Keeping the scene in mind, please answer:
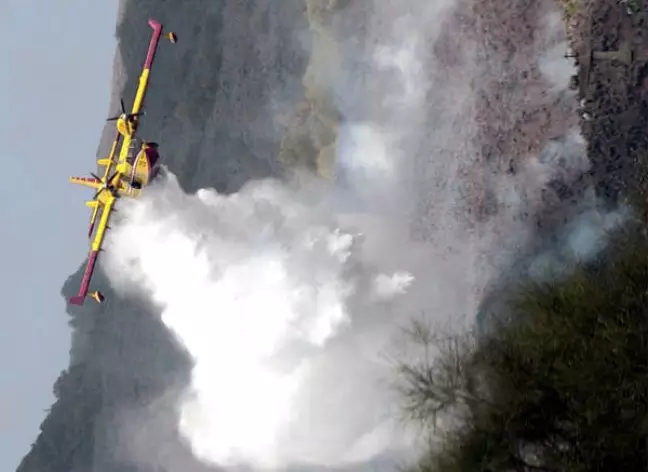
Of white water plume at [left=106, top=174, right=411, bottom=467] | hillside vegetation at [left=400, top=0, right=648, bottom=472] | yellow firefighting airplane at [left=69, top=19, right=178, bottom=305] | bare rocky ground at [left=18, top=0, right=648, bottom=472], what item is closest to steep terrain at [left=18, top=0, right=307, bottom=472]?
bare rocky ground at [left=18, top=0, right=648, bottom=472]

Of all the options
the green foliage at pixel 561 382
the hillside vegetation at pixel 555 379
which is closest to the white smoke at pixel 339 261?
the hillside vegetation at pixel 555 379

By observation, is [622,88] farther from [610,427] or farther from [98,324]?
[98,324]

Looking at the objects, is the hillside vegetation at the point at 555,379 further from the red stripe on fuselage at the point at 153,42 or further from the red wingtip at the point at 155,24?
the red wingtip at the point at 155,24

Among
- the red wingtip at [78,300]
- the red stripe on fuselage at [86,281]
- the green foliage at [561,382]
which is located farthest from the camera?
the red wingtip at [78,300]

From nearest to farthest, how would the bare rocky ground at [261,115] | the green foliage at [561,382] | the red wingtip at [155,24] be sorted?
the green foliage at [561,382], the bare rocky ground at [261,115], the red wingtip at [155,24]

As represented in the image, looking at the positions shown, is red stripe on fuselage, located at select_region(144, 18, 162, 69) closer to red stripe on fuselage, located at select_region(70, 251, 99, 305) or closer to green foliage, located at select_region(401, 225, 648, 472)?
red stripe on fuselage, located at select_region(70, 251, 99, 305)

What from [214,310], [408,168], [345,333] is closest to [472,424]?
[345,333]
